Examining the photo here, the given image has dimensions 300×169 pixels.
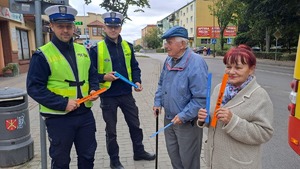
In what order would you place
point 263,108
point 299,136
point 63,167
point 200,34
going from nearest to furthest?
point 263,108, point 299,136, point 63,167, point 200,34

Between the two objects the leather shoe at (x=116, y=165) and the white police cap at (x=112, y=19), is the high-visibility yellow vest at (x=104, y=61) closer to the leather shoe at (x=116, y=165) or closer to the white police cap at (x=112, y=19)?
the white police cap at (x=112, y=19)

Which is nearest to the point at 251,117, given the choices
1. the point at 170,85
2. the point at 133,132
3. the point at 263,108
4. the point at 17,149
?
the point at 263,108

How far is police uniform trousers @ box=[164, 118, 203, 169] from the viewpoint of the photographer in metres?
2.85

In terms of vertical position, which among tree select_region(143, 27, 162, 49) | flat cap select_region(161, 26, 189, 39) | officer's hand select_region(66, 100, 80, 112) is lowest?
officer's hand select_region(66, 100, 80, 112)

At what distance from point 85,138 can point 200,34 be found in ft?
232

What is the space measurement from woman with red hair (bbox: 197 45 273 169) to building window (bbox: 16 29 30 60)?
17.7 metres

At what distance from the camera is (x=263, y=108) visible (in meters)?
2.04

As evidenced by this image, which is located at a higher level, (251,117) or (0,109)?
(251,117)

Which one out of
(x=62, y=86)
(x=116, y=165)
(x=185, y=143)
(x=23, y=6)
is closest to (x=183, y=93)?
(x=185, y=143)

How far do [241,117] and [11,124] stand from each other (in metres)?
3.28

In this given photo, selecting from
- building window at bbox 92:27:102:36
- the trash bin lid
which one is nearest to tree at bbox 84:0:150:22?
the trash bin lid

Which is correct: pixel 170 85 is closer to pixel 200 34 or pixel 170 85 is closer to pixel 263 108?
pixel 263 108

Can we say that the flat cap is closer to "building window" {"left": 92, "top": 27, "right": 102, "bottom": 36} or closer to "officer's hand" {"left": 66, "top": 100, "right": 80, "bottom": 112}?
"officer's hand" {"left": 66, "top": 100, "right": 80, "bottom": 112}

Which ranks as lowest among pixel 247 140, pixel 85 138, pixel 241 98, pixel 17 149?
pixel 17 149
